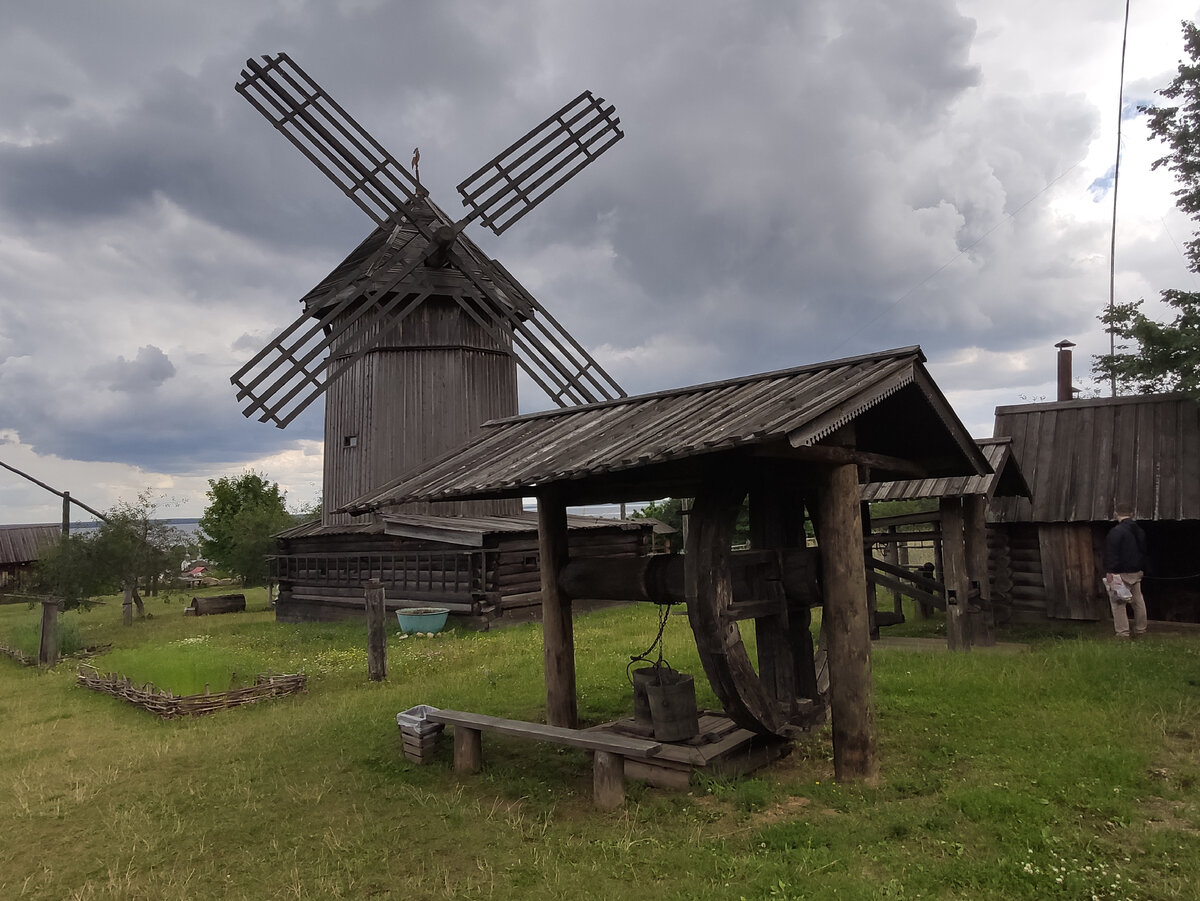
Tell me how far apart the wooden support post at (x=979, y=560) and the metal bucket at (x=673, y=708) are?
6941 millimetres

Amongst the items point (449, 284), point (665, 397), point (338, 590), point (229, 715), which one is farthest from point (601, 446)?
point (338, 590)

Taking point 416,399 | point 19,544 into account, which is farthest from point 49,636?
point 19,544

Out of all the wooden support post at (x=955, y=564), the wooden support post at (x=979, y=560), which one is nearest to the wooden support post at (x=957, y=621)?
the wooden support post at (x=955, y=564)

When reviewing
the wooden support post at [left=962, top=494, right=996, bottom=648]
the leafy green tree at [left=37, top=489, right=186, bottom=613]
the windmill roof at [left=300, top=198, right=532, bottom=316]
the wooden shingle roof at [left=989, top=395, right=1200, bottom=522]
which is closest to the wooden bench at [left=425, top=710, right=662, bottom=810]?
the wooden support post at [left=962, top=494, right=996, bottom=648]

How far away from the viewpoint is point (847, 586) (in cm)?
564

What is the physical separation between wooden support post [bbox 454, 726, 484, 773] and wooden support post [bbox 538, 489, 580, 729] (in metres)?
0.86

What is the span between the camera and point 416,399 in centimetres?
1900

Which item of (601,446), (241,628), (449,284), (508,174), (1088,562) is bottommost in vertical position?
(241,628)

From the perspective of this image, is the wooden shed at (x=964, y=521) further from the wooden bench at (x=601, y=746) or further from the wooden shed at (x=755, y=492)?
the wooden bench at (x=601, y=746)

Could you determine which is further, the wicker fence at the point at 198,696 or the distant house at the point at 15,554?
the distant house at the point at 15,554

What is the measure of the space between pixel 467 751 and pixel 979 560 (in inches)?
334

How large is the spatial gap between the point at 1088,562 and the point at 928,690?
6.28 metres

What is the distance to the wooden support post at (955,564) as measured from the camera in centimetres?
1062

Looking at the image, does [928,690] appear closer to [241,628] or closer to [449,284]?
[449,284]
